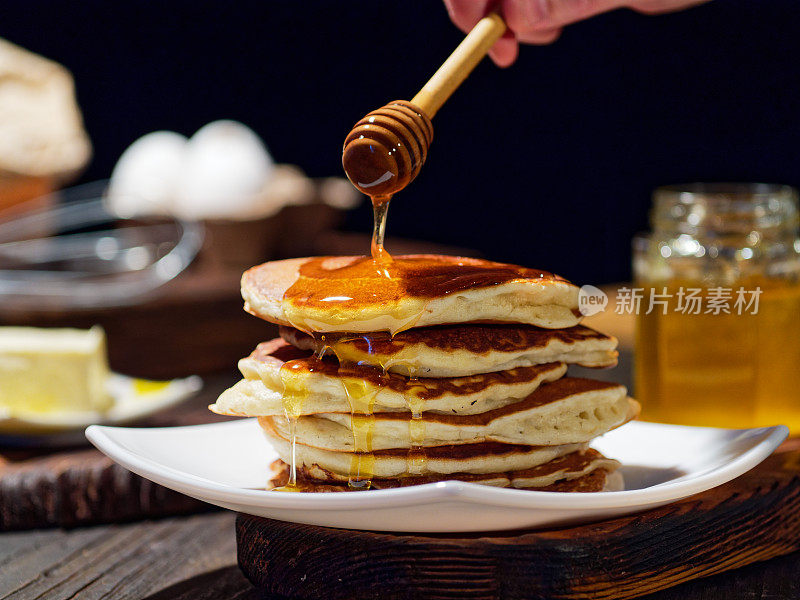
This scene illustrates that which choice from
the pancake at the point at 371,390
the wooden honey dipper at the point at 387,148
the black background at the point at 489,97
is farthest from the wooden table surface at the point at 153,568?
the black background at the point at 489,97

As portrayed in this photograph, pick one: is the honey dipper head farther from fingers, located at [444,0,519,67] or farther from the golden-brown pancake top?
fingers, located at [444,0,519,67]

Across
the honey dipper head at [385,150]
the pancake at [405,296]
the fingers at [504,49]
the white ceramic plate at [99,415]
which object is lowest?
the white ceramic plate at [99,415]

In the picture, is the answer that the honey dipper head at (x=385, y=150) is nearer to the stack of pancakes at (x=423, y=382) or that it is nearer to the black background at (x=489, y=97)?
the stack of pancakes at (x=423, y=382)

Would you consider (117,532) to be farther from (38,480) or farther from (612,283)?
(612,283)

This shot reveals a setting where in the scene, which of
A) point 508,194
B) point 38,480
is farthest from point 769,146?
point 38,480

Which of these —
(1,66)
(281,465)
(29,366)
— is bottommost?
(281,465)

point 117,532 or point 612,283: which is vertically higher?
point 612,283
